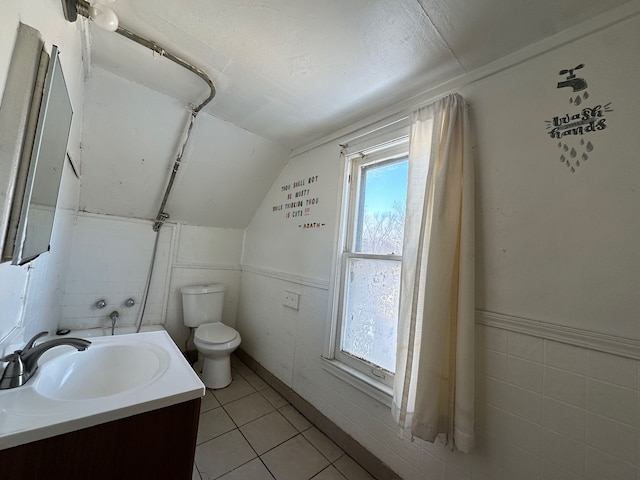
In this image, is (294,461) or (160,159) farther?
(160,159)

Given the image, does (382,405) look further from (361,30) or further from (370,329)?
(361,30)

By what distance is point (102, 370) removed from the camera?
1050mm

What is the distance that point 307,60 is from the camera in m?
1.25

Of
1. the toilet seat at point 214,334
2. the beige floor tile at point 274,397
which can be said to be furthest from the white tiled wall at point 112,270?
the beige floor tile at point 274,397

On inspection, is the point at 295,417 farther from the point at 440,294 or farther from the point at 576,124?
the point at 576,124

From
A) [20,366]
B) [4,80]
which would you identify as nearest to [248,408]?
[20,366]

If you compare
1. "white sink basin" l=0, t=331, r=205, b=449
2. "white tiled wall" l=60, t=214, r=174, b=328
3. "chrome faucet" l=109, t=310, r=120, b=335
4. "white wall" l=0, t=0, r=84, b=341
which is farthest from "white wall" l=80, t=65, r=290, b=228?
"white sink basin" l=0, t=331, r=205, b=449

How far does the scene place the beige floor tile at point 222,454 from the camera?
55.3 inches

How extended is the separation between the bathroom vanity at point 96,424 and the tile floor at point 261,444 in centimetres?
81

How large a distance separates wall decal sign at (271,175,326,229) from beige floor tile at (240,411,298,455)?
146 cm

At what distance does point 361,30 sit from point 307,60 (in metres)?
0.31

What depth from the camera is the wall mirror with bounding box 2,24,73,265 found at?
0.65 meters

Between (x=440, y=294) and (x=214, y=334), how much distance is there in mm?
1972

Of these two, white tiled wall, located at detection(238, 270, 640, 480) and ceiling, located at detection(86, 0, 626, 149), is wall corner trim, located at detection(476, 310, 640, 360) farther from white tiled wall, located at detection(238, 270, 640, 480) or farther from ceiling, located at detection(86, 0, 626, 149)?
ceiling, located at detection(86, 0, 626, 149)
